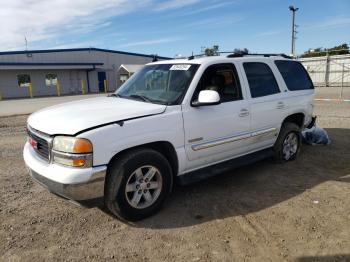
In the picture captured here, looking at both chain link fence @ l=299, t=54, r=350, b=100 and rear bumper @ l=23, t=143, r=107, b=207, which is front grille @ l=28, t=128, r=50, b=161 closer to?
rear bumper @ l=23, t=143, r=107, b=207

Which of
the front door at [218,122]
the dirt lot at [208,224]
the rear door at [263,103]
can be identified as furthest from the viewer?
the rear door at [263,103]

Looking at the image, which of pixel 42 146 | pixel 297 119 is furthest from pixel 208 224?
pixel 297 119

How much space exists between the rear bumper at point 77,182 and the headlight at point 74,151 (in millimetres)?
63

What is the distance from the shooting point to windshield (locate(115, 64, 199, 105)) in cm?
414

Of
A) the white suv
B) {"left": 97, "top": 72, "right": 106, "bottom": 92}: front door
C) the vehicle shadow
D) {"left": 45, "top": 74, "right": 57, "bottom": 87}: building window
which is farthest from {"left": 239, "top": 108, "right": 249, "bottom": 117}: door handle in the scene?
{"left": 97, "top": 72, "right": 106, "bottom": 92}: front door

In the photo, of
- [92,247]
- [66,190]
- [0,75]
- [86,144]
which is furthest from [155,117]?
[0,75]

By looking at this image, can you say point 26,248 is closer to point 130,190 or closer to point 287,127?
point 130,190

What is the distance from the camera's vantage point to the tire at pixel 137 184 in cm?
349

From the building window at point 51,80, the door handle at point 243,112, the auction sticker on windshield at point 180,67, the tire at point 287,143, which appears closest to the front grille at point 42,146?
the auction sticker on windshield at point 180,67

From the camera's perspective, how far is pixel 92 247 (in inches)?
131

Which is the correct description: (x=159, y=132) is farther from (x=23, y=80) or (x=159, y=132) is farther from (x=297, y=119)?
(x=23, y=80)

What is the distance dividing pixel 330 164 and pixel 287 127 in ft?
3.50

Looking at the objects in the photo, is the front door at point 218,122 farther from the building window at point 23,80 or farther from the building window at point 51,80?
the building window at point 51,80

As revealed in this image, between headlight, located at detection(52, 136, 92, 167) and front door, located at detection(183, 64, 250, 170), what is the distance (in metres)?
1.29
